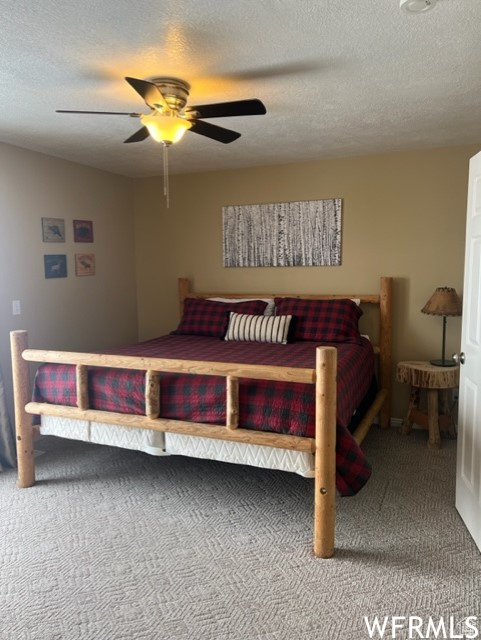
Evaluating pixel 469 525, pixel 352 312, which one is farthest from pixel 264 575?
pixel 352 312

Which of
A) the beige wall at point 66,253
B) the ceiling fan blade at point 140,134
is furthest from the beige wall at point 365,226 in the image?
the ceiling fan blade at point 140,134

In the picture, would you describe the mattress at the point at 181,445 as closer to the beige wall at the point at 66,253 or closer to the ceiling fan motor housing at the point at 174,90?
the beige wall at the point at 66,253

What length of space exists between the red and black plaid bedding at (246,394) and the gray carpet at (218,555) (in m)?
0.40

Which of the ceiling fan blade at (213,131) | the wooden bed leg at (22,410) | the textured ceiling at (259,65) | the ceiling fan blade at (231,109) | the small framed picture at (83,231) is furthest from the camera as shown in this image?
the small framed picture at (83,231)

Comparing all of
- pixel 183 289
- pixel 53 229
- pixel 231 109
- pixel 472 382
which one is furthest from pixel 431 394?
pixel 53 229

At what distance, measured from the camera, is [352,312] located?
150 inches

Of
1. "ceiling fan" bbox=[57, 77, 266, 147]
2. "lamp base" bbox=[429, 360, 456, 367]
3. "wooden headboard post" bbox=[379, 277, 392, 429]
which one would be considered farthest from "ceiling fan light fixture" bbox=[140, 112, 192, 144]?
"lamp base" bbox=[429, 360, 456, 367]

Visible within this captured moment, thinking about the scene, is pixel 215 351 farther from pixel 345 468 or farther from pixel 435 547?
pixel 435 547

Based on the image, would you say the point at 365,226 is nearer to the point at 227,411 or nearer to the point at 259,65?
the point at 259,65

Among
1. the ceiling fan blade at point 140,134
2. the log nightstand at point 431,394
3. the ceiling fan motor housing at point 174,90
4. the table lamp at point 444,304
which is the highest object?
the ceiling fan motor housing at point 174,90

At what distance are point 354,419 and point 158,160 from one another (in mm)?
2660

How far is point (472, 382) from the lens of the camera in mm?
2303

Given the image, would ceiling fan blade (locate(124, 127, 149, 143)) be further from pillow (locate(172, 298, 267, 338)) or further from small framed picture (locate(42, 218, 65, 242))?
pillow (locate(172, 298, 267, 338))

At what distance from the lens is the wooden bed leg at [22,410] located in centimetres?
280
